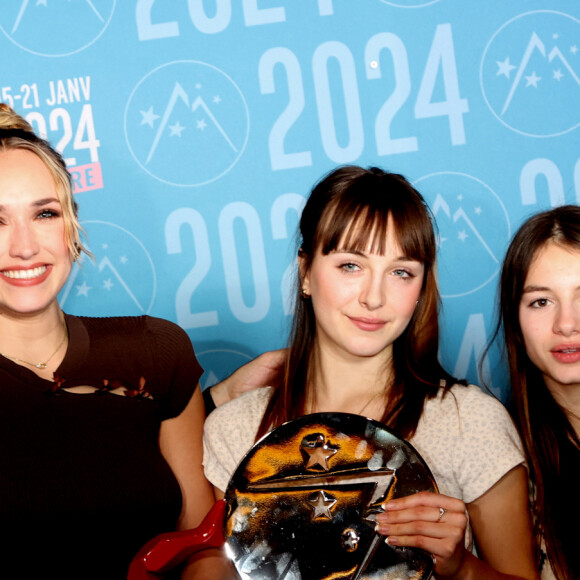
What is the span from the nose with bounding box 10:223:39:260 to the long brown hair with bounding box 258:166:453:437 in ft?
1.76

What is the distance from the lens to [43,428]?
1.63 m

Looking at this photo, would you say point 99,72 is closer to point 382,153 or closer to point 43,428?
point 382,153

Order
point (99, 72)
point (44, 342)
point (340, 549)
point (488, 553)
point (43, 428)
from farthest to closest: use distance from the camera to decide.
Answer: point (99, 72), point (44, 342), point (43, 428), point (488, 553), point (340, 549)

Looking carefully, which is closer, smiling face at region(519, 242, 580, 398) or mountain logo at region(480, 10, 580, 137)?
smiling face at region(519, 242, 580, 398)

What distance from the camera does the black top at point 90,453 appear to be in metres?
1.57

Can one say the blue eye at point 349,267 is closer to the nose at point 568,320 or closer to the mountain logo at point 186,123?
the nose at point 568,320

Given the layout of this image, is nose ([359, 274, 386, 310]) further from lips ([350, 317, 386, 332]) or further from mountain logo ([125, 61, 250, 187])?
mountain logo ([125, 61, 250, 187])

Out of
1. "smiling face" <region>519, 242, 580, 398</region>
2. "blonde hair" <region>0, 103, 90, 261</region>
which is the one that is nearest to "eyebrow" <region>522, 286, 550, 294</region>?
"smiling face" <region>519, 242, 580, 398</region>

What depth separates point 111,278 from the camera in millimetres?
2297

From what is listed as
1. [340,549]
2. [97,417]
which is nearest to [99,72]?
[97,417]

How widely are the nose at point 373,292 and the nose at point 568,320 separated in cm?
36

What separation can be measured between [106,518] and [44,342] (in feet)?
1.26

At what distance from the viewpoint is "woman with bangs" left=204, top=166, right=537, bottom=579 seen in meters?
1.50

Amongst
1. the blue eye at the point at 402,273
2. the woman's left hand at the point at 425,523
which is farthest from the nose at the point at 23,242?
the woman's left hand at the point at 425,523
